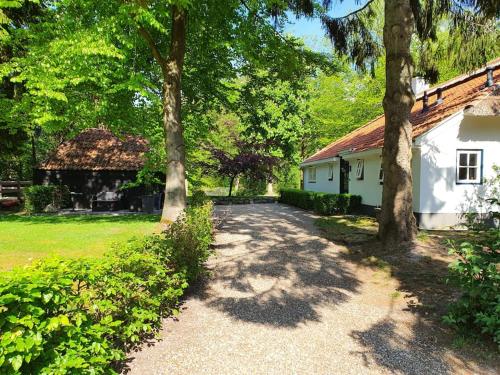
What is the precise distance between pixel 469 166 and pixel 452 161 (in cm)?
71

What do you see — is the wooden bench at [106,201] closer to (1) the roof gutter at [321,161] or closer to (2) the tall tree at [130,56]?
(2) the tall tree at [130,56]

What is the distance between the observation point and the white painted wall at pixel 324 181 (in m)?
21.9

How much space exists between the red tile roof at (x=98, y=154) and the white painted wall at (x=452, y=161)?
15.2m

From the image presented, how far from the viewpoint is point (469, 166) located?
12.8 meters

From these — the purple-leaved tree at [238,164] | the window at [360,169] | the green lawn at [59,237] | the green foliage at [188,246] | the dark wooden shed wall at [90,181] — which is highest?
the purple-leaved tree at [238,164]

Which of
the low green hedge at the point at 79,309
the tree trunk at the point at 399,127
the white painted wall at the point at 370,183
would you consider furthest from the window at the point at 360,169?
the low green hedge at the point at 79,309

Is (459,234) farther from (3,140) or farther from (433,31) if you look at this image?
(3,140)

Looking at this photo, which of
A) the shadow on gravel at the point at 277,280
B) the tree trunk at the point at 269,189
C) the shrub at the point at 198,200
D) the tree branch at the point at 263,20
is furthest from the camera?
the tree trunk at the point at 269,189

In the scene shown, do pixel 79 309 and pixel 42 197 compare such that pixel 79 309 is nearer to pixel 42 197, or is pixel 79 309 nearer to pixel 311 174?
pixel 42 197

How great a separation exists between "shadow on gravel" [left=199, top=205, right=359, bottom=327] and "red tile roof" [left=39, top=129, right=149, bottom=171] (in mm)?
12062

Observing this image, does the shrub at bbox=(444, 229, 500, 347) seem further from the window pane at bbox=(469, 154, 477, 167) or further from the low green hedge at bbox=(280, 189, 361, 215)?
the low green hedge at bbox=(280, 189, 361, 215)

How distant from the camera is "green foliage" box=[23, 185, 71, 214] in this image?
1752 cm

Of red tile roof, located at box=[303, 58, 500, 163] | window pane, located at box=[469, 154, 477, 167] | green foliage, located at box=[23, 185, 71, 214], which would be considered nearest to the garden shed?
green foliage, located at box=[23, 185, 71, 214]

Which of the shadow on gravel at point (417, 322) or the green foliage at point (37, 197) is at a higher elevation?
the green foliage at point (37, 197)
